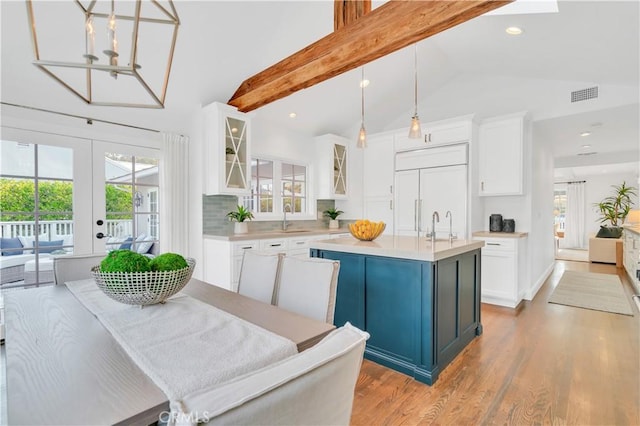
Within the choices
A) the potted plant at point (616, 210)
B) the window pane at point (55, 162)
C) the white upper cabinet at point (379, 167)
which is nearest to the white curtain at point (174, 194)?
the window pane at point (55, 162)

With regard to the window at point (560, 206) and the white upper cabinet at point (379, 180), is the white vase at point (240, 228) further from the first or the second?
the window at point (560, 206)

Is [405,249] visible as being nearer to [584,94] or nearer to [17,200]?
[17,200]

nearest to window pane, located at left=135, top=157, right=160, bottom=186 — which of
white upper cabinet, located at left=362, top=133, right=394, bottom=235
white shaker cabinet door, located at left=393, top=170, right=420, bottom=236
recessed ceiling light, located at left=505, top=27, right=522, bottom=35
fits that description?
white upper cabinet, located at left=362, top=133, right=394, bottom=235

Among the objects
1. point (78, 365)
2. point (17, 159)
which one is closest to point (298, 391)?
point (78, 365)

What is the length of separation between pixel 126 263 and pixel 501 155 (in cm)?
445

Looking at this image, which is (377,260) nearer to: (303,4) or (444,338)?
(444,338)

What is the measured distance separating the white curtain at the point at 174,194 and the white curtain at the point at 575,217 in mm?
11366

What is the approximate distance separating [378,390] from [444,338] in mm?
653

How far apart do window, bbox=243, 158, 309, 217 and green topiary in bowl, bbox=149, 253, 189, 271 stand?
123 inches

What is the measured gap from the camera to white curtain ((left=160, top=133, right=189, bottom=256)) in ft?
11.6

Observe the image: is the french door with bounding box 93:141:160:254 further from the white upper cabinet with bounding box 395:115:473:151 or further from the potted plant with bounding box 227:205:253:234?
the white upper cabinet with bounding box 395:115:473:151

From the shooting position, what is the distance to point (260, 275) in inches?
73.7

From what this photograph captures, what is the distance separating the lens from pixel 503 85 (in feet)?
14.9

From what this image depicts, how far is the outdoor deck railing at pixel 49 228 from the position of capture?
2609mm
